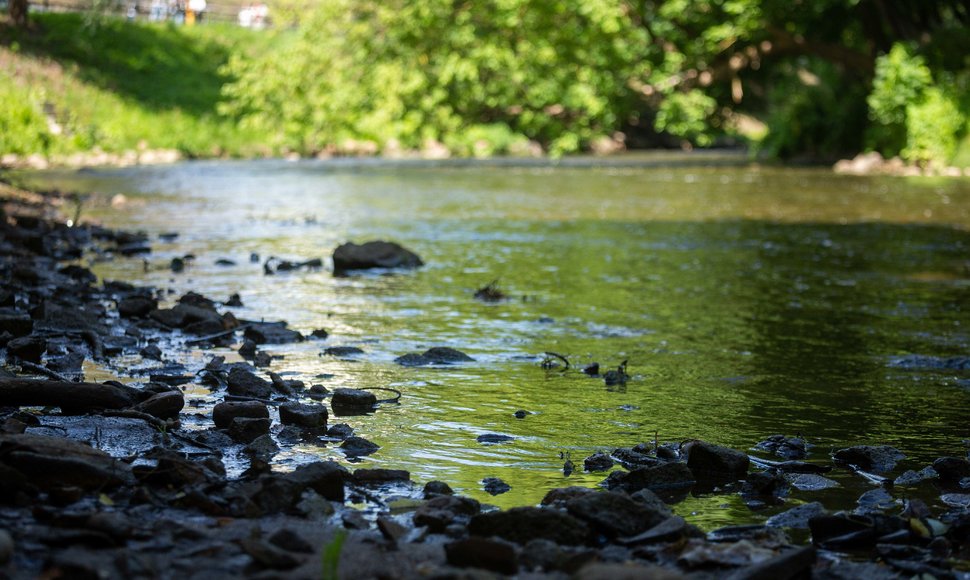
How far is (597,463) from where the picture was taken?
5.04 meters

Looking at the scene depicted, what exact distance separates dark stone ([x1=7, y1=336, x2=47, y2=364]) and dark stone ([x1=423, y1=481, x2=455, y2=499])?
297 cm

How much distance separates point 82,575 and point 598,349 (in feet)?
16.4

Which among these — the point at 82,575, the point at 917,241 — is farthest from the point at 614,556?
the point at 917,241

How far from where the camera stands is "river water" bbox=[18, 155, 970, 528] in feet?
18.5

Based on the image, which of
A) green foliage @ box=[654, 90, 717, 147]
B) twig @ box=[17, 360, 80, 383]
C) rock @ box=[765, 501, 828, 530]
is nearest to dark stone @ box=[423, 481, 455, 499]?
rock @ box=[765, 501, 828, 530]

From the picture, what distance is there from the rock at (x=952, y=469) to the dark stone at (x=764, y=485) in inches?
26.9

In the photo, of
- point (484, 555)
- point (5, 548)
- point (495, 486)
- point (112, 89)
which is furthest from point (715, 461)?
point (112, 89)

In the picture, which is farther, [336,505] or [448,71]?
[448,71]

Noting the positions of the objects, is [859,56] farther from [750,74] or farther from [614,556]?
[614,556]

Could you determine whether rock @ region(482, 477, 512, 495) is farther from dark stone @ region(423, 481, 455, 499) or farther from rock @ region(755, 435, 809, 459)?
rock @ region(755, 435, 809, 459)

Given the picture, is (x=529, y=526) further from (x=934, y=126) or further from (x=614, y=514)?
(x=934, y=126)

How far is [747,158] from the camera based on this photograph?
35625 mm

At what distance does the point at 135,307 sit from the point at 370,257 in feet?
12.4

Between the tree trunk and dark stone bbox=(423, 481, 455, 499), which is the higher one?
the tree trunk
